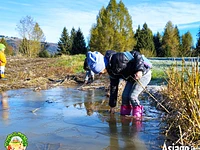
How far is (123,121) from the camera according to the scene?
4.51 metres

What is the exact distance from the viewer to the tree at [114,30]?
44.0m

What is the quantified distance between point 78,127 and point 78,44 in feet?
168

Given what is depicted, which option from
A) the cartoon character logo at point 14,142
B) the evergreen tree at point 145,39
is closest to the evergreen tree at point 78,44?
the evergreen tree at point 145,39

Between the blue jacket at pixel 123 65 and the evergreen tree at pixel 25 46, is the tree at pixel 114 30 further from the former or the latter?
the blue jacket at pixel 123 65

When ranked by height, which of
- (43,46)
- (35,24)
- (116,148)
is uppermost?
(35,24)

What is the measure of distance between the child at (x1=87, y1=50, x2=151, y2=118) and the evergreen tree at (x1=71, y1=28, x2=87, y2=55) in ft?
164

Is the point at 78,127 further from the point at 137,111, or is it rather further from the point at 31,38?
the point at 31,38

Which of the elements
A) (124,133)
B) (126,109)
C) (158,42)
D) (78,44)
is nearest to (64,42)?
(78,44)

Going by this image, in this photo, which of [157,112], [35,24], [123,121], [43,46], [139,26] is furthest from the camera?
[139,26]

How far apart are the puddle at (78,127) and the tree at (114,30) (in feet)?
126

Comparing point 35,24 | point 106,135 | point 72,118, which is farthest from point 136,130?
point 35,24

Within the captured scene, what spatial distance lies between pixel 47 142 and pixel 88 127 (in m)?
0.88

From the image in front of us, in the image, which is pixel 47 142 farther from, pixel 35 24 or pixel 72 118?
pixel 35 24

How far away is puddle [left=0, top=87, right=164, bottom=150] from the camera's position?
3.36m
